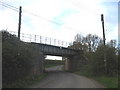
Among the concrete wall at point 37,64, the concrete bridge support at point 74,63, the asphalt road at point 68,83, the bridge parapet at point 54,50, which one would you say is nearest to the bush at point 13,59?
the asphalt road at point 68,83

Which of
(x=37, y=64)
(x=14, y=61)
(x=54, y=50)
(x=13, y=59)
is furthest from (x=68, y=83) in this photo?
(x=54, y=50)

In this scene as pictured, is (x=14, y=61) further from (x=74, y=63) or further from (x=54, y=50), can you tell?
(x=74, y=63)

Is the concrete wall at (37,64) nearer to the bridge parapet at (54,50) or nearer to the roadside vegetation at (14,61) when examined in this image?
the roadside vegetation at (14,61)

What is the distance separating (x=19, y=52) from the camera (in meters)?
30.5

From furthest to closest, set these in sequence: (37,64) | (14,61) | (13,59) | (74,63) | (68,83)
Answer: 1. (74,63)
2. (37,64)
3. (68,83)
4. (14,61)
5. (13,59)

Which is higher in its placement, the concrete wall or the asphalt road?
the concrete wall

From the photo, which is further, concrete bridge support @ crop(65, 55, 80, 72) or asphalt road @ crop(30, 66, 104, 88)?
concrete bridge support @ crop(65, 55, 80, 72)

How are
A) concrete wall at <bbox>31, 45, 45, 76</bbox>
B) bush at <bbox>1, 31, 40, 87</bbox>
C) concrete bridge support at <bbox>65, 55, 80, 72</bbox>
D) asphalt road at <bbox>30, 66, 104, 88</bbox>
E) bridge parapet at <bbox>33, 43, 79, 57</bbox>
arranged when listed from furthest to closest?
concrete bridge support at <bbox>65, 55, 80, 72</bbox> → bridge parapet at <bbox>33, 43, 79, 57</bbox> → concrete wall at <bbox>31, 45, 45, 76</bbox> → asphalt road at <bbox>30, 66, 104, 88</bbox> → bush at <bbox>1, 31, 40, 87</bbox>

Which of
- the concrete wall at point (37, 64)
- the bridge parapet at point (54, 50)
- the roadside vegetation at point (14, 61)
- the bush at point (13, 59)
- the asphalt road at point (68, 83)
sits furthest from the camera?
the bridge parapet at point (54, 50)

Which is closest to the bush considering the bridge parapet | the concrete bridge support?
the bridge parapet

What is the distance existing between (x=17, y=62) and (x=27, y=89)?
16.7 feet

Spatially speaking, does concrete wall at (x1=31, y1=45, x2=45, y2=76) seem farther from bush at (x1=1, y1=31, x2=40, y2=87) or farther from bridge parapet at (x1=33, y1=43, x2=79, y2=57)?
bridge parapet at (x1=33, y1=43, x2=79, y2=57)

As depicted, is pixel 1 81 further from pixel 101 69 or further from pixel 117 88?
pixel 101 69

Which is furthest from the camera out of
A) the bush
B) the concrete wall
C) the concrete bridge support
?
the concrete bridge support
